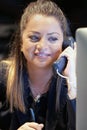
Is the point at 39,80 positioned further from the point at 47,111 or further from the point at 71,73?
the point at 71,73

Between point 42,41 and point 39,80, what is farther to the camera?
point 39,80

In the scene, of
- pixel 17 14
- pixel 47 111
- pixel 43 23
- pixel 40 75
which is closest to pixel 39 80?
pixel 40 75

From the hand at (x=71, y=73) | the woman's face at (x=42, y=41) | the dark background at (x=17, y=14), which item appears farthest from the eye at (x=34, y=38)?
the dark background at (x=17, y=14)

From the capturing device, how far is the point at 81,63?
63cm

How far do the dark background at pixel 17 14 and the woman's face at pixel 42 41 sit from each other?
79 cm

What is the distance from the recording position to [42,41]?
1270mm

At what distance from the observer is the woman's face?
1273 mm

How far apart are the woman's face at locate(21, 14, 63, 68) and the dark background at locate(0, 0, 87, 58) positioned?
2.58 ft

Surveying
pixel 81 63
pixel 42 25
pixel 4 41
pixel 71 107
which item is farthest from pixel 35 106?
pixel 4 41

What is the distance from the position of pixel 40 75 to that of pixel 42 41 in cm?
19

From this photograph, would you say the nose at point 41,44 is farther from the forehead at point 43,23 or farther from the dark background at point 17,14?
the dark background at point 17,14

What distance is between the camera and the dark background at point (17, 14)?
212 centimetres

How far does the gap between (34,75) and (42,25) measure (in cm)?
23

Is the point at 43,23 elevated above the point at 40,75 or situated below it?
above
